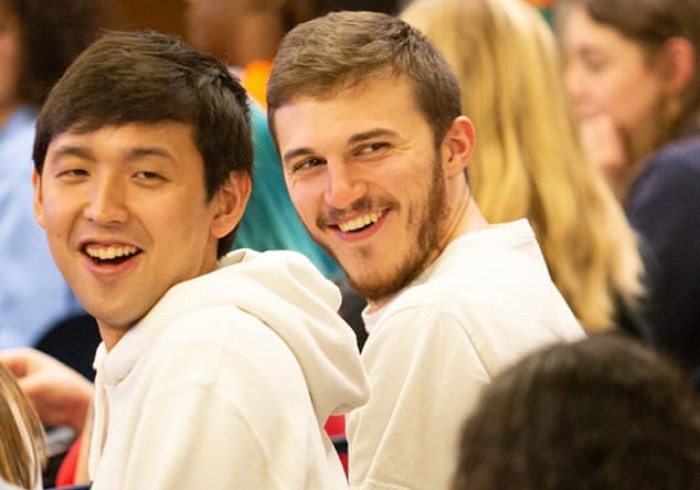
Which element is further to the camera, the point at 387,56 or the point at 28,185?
the point at 28,185

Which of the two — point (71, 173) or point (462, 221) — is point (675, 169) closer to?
point (462, 221)

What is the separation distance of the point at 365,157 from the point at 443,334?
0.37 meters

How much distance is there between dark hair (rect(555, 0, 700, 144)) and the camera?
4.65m

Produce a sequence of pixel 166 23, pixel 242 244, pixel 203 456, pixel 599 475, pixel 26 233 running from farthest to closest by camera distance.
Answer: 1. pixel 166 23
2. pixel 26 233
3. pixel 242 244
4. pixel 203 456
5. pixel 599 475

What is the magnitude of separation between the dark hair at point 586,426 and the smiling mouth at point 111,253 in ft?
3.23

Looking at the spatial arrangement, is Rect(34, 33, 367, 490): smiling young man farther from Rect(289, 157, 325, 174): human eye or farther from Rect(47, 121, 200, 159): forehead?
Rect(289, 157, 325, 174): human eye

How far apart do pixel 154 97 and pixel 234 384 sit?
44cm

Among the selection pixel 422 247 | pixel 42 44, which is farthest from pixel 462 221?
pixel 42 44

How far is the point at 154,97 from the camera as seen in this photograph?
2.32 metres

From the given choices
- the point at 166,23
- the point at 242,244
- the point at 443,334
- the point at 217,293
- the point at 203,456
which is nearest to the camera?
the point at 203,456

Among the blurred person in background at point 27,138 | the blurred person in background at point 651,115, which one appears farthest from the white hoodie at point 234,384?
the blurred person in background at point 651,115

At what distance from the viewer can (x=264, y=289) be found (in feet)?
7.45

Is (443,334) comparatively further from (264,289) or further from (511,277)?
(264,289)

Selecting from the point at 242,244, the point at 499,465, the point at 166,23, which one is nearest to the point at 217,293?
the point at 499,465
